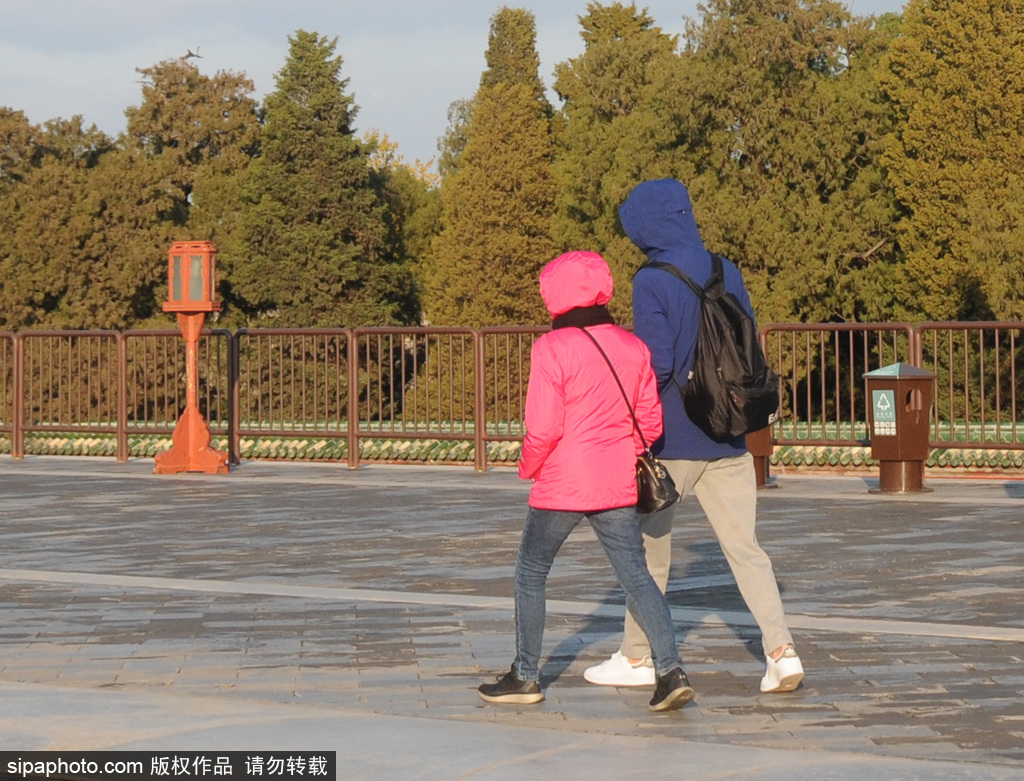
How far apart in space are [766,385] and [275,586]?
13.7 feet

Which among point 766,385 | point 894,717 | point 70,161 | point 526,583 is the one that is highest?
point 70,161

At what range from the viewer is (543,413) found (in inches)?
249

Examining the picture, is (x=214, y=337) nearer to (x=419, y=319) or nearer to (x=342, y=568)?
(x=342, y=568)

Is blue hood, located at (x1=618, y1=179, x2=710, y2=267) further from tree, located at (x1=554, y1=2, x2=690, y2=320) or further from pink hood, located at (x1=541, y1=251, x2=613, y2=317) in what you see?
tree, located at (x1=554, y1=2, x2=690, y2=320)

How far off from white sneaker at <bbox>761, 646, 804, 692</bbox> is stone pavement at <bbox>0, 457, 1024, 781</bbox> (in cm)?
10

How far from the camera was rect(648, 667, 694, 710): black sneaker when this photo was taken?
626cm

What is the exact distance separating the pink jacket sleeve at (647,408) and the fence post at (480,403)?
12.6 m

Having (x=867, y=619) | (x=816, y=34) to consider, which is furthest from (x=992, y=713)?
(x=816, y=34)

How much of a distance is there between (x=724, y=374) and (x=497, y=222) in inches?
2159

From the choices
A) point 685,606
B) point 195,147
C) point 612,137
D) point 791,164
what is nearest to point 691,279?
point 685,606

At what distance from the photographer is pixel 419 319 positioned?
65812mm

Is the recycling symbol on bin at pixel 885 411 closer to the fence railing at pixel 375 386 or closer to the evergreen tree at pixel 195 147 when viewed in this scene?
the fence railing at pixel 375 386

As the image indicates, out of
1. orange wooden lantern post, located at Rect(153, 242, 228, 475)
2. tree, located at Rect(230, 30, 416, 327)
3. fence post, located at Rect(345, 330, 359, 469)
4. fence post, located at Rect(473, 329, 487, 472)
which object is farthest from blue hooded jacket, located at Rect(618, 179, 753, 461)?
tree, located at Rect(230, 30, 416, 327)

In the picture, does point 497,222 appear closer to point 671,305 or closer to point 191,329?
point 191,329
